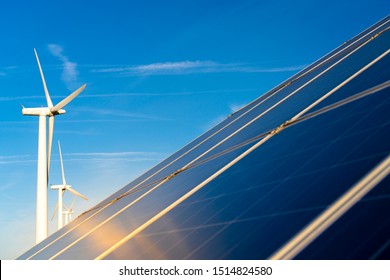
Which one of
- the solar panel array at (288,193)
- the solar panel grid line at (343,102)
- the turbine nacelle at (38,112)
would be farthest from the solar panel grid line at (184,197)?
the turbine nacelle at (38,112)

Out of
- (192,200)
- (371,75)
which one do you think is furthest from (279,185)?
(371,75)

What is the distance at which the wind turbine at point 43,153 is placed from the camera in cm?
2327

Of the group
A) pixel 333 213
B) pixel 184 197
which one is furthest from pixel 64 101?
pixel 333 213

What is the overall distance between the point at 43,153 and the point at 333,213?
22.6 m

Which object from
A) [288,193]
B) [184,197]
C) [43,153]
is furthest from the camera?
[43,153]

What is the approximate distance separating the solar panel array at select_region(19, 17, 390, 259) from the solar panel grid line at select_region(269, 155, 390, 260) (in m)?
0.03

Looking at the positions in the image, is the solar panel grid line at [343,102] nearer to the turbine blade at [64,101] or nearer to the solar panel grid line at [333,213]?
the solar panel grid line at [333,213]

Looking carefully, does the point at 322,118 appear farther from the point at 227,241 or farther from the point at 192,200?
the point at 227,241

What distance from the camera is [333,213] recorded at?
4562 mm

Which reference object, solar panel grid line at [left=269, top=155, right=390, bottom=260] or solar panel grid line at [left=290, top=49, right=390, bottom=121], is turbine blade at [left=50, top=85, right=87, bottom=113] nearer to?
solar panel grid line at [left=290, top=49, right=390, bottom=121]

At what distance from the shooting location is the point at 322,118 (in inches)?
318

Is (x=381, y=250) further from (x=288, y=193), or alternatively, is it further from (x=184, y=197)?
(x=184, y=197)

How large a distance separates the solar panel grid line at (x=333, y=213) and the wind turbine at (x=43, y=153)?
2015cm
